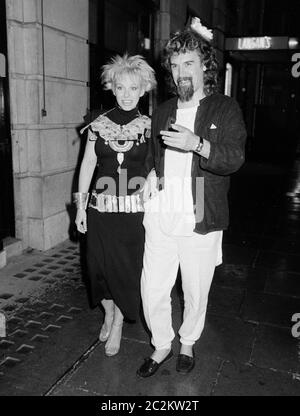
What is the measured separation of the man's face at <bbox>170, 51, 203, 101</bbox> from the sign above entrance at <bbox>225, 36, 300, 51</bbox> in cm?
1276

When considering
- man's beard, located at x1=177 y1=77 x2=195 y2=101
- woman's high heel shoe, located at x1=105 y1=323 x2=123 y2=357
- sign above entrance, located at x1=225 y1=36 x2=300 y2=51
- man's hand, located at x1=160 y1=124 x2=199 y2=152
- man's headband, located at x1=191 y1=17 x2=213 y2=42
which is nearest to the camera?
man's hand, located at x1=160 y1=124 x2=199 y2=152

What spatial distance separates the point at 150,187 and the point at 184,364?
1.30 meters

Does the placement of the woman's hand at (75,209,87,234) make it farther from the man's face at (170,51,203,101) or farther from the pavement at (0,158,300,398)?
the man's face at (170,51,203,101)

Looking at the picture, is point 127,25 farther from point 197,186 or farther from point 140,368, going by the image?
point 140,368

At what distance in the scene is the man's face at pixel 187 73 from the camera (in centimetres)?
260

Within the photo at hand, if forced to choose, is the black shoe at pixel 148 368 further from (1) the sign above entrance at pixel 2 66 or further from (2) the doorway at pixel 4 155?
(1) the sign above entrance at pixel 2 66

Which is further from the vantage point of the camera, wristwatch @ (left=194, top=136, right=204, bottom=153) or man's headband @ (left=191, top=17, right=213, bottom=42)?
man's headband @ (left=191, top=17, right=213, bottom=42)

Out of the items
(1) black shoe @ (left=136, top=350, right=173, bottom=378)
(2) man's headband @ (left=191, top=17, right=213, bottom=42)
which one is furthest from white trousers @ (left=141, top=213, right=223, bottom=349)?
(2) man's headband @ (left=191, top=17, right=213, bottom=42)

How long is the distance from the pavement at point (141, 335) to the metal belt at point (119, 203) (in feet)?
3.73

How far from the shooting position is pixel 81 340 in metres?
3.40

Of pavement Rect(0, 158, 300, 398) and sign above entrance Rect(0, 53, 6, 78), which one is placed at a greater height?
sign above entrance Rect(0, 53, 6, 78)

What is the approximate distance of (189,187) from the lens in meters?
2.69

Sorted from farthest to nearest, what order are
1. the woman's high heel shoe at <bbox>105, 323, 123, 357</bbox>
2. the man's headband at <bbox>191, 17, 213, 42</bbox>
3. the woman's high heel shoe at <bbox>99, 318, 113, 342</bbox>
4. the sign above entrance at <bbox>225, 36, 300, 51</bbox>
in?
1. the sign above entrance at <bbox>225, 36, 300, 51</bbox>
2. the woman's high heel shoe at <bbox>99, 318, 113, 342</bbox>
3. the woman's high heel shoe at <bbox>105, 323, 123, 357</bbox>
4. the man's headband at <bbox>191, 17, 213, 42</bbox>

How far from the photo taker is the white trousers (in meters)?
2.78
